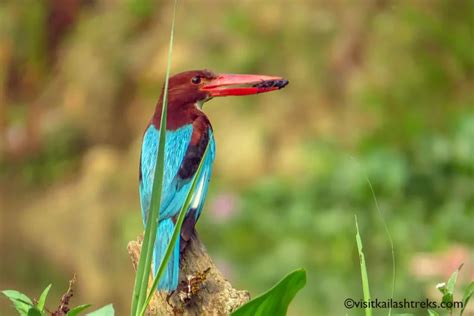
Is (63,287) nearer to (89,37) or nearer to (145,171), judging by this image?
(89,37)

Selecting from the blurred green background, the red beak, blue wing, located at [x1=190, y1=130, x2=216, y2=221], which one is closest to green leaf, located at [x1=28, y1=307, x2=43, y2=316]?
blue wing, located at [x1=190, y1=130, x2=216, y2=221]

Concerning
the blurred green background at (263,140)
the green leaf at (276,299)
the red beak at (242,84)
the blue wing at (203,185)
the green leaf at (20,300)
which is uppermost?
the blurred green background at (263,140)

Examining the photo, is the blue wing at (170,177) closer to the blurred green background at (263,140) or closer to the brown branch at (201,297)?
the brown branch at (201,297)

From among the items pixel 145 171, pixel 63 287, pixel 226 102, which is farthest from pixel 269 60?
pixel 145 171

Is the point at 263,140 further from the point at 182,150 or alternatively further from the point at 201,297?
the point at 201,297

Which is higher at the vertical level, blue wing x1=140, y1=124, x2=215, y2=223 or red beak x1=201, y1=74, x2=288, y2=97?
red beak x1=201, y1=74, x2=288, y2=97

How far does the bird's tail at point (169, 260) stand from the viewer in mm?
1636

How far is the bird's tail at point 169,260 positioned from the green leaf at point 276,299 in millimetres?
180

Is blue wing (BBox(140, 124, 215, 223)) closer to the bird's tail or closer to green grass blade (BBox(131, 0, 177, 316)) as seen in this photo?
the bird's tail

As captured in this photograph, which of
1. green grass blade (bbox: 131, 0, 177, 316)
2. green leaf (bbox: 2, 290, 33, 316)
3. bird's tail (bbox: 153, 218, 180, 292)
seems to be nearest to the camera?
green grass blade (bbox: 131, 0, 177, 316)

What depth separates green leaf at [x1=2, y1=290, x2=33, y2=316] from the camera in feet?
4.99

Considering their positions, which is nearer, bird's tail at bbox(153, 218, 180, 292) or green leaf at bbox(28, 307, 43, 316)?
green leaf at bbox(28, 307, 43, 316)

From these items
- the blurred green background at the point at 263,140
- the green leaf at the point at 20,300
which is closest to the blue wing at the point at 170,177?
the green leaf at the point at 20,300

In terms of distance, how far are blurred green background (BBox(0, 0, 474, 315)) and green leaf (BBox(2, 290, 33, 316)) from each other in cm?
230
